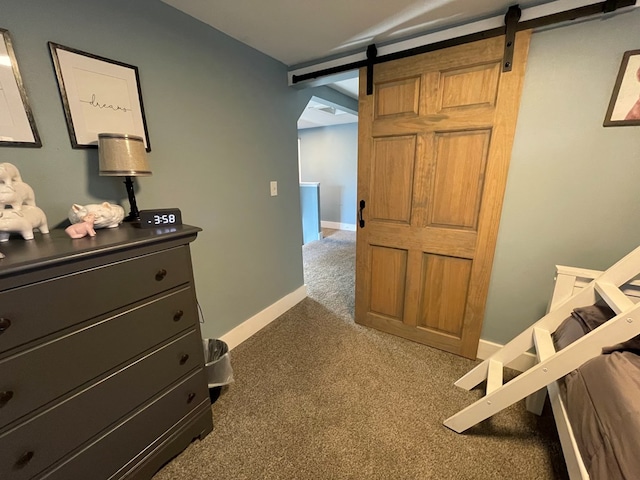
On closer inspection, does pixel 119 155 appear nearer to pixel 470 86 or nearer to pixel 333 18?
pixel 333 18

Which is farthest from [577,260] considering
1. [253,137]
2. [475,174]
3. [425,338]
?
[253,137]

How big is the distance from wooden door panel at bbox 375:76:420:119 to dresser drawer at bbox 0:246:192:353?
1.55 meters

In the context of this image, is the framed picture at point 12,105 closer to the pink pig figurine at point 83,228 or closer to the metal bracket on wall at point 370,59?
the pink pig figurine at point 83,228

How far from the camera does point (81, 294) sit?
85cm

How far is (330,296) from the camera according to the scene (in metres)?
2.86

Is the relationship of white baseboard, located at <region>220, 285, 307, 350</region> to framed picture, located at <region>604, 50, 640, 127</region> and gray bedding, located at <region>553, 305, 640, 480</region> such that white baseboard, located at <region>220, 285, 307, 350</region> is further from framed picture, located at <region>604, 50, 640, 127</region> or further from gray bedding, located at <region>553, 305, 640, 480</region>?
framed picture, located at <region>604, 50, 640, 127</region>

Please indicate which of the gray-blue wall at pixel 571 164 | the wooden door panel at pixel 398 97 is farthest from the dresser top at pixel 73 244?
the gray-blue wall at pixel 571 164

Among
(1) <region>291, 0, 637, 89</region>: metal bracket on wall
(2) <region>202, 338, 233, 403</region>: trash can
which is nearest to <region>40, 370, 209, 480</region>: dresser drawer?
(2) <region>202, 338, 233, 403</region>: trash can

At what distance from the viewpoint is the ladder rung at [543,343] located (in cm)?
119

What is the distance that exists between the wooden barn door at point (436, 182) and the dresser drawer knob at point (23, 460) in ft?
6.25

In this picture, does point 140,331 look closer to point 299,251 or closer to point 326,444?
point 326,444

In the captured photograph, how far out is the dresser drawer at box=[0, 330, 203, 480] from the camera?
0.79 meters

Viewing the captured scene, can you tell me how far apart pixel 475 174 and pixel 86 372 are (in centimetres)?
210

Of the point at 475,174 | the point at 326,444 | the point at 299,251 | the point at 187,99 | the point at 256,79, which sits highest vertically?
the point at 256,79
